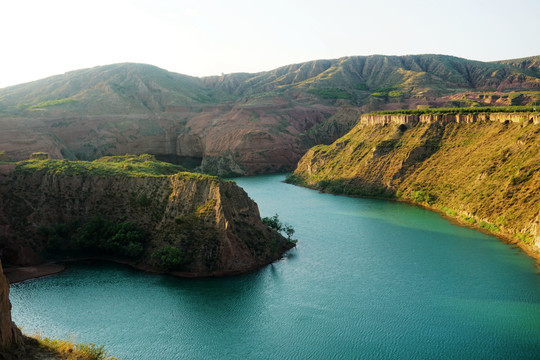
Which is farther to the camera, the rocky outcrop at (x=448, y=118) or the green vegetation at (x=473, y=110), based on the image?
the green vegetation at (x=473, y=110)

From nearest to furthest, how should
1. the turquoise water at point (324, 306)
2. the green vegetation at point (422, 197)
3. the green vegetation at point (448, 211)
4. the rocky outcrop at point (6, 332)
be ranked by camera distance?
the rocky outcrop at point (6, 332) < the turquoise water at point (324, 306) < the green vegetation at point (448, 211) < the green vegetation at point (422, 197)

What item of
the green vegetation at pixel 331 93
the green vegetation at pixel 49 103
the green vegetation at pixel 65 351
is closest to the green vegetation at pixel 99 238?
the green vegetation at pixel 65 351

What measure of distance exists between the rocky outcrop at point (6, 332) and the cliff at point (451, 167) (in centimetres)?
4862

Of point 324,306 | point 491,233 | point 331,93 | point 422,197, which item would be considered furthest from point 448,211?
Answer: point 331,93

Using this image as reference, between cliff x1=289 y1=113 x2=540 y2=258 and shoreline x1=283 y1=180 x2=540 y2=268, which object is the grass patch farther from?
shoreline x1=283 y1=180 x2=540 y2=268

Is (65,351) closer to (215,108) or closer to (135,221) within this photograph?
(135,221)

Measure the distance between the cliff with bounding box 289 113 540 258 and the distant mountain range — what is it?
3147 centimetres

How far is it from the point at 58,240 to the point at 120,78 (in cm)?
13239

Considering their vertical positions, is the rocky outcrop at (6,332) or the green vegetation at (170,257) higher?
the rocky outcrop at (6,332)

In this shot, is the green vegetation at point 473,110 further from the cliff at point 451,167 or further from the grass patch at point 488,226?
the grass patch at point 488,226

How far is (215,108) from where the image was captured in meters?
160

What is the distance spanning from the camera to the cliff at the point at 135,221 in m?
47.2

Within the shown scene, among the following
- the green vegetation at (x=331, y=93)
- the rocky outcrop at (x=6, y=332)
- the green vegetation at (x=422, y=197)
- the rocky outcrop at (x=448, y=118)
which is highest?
the green vegetation at (x=331, y=93)

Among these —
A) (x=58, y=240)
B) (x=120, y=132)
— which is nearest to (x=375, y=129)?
(x=58, y=240)
